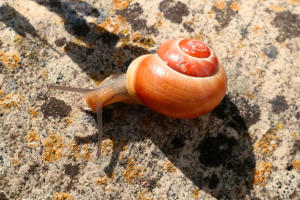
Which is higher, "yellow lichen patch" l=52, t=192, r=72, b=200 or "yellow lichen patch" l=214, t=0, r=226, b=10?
"yellow lichen patch" l=214, t=0, r=226, b=10

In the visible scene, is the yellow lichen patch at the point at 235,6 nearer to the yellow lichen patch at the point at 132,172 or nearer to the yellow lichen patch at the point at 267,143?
the yellow lichen patch at the point at 267,143

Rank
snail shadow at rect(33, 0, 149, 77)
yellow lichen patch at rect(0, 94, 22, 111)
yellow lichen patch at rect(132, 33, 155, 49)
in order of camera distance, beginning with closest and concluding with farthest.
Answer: yellow lichen patch at rect(0, 94, 22, 111)
snail shadow at rect(33, 0, 149, 77)
yellow lichen patch at rect(132, 33, 155, 49)

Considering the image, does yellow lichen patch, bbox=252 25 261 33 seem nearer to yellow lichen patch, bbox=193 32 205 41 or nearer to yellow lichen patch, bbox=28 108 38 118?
yellow lichen patch, bbox=193 32 205 41

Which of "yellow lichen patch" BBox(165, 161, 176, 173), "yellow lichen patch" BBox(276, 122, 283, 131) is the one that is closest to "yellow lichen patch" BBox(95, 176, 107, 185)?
"yellow lichen patch" BBox(165, 161, 176, 173)

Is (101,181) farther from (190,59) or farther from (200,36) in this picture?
(200,36)

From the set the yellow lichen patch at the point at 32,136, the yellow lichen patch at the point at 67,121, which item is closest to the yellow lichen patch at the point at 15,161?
the yellow lichen patch at the point at 32,136

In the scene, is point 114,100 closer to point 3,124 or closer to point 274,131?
point 3,124
